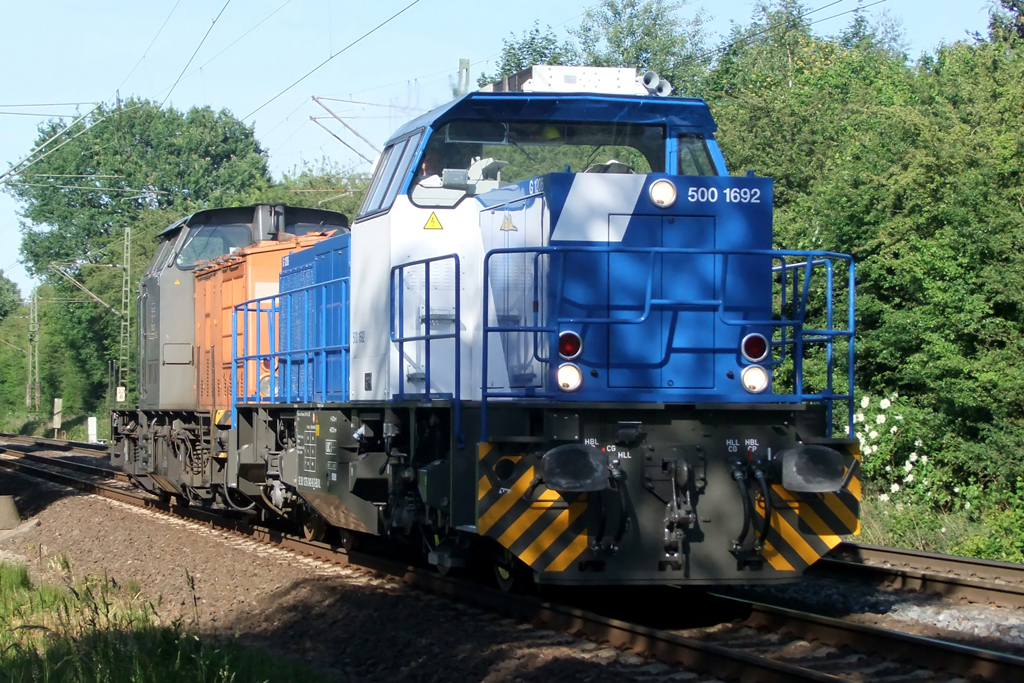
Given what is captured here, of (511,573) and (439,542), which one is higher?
(439,542)

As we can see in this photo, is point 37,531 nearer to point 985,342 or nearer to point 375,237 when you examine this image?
point 375,237

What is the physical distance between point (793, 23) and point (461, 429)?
110ft

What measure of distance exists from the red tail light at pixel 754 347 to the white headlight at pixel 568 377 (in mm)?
1110

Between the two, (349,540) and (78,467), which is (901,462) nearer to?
(349,540)

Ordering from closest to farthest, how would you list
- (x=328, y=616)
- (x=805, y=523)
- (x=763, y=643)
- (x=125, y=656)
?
1. (x=125, y=656)
2. (x=763, y=643)
3. (x=805, y=523)
4. (x=328, y=616)

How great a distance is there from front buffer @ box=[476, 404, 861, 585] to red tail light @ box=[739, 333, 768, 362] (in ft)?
1.40

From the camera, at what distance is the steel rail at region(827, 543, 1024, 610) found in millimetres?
6848

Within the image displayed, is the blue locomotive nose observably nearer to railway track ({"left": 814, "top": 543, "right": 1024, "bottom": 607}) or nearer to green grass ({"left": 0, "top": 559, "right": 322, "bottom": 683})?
railway track ({"left": 814, "top": 543, "right": 1024, "bottom": 607})

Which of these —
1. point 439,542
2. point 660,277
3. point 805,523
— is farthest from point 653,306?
point 439,542

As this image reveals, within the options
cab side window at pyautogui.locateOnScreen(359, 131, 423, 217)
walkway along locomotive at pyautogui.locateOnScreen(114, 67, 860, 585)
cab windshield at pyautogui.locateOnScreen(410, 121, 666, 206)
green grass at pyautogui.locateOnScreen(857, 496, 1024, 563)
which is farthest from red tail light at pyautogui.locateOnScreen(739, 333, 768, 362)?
green grass at pyautogui.locateOnScreen(857, 496, 1024, 563)

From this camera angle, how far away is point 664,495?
598cm

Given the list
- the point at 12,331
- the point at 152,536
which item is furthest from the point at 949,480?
A: the point at 12,331

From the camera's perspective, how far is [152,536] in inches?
452

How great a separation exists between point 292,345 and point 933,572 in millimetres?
5857
